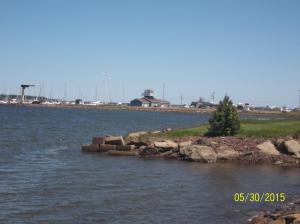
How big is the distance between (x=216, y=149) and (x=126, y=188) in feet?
47.0

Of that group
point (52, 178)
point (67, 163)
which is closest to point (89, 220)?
point (52, 178)

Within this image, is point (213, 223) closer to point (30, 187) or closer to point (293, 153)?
point (30, 187)

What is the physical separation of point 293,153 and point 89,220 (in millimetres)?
22511

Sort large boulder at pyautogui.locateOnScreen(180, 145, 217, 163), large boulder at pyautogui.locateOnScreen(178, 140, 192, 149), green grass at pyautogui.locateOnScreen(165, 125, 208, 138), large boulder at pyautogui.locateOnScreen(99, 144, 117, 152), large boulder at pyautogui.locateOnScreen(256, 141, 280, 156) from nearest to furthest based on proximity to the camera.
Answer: large boulder at pyautogui.locateOnScreen(180, 145, 217, 163), large boulder at pyautogui.locateOnScreen(256, 141, 280, 156), large boulder at pyautogui.locateOnScreen(178, 140, 192, 149), large boulder at pyautogui.locateOnScreen(99, 144, 117, 152), green grass at pyautogui.locateOnScreen(165, 125, 208, 138)

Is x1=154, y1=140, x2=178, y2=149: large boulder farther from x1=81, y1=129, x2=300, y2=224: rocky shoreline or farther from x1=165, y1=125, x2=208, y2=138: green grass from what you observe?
x1=165, y1=125, x2=208, y2=138: green grass

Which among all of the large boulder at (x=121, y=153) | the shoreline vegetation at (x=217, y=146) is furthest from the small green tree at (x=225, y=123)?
the large boulder at (x=121, y=153)

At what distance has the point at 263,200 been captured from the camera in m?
23.1

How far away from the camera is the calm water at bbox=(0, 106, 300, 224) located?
19.9 metres

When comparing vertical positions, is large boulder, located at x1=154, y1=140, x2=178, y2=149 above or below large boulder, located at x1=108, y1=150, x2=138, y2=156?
above

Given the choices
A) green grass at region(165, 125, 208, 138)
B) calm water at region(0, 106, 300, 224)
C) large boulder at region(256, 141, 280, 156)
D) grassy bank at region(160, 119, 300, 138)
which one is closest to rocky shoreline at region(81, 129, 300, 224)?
large boulder at region(256, 141, 280, 156)

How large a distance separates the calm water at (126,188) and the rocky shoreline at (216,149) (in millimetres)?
1851

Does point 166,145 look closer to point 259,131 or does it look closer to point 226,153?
point 226,153
